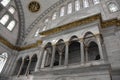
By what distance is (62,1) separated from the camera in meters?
15.3

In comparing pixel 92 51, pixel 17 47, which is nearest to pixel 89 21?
pixel 92 51

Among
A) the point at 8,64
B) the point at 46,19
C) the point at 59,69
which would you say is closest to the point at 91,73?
the point at 59,69

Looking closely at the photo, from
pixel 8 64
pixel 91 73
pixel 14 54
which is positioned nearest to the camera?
pixel 91 73

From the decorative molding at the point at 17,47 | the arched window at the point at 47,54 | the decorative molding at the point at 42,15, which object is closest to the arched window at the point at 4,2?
the decorative molding at the point at 42,15

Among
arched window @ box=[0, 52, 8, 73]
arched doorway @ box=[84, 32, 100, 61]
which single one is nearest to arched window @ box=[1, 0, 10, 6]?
arched window @ box=[0, 52, 8, 73]

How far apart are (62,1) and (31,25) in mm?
5770

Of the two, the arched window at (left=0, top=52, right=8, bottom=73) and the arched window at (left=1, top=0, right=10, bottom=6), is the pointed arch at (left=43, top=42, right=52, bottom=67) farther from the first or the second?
the arched window at (left=1, top=0, right=10, bottom=6)

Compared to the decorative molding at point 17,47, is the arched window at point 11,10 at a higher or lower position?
higher

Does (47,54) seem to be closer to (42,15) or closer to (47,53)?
(47,53)

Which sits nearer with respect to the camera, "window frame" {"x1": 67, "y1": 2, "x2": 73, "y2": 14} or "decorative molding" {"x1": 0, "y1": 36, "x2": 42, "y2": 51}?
"decorative molding" {"x1": 0, "y1": 36, "x2": 42, "y2": 51}

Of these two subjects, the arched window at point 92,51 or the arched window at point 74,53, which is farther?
the arched window at point 74,53

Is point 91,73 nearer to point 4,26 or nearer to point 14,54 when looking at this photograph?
point 14,54

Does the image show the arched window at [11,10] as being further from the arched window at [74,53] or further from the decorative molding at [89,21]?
the arched window at [74,53]

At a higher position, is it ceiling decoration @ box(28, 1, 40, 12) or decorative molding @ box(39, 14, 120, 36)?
ceiling decoration @ box(28, 1, 40, 12)
